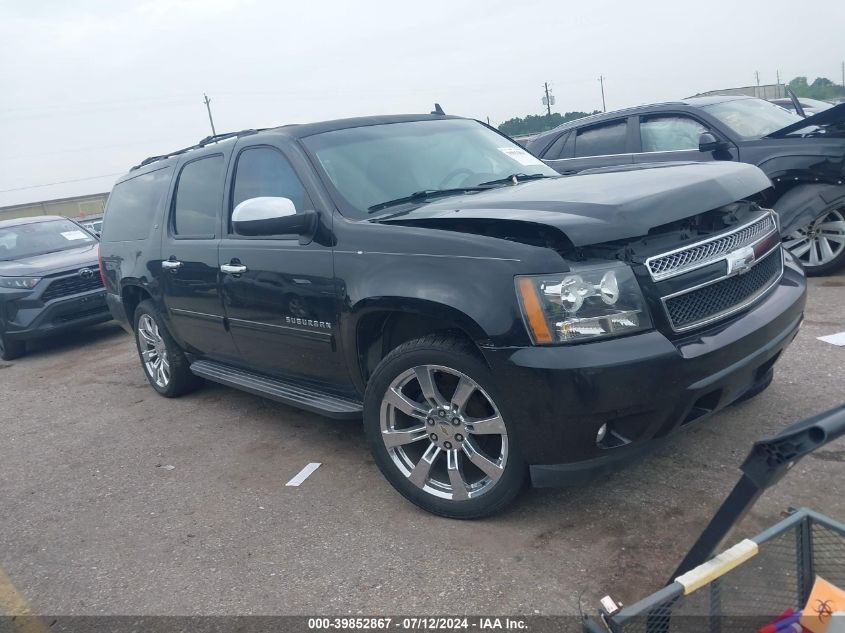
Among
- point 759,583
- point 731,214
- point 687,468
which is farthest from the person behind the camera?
point 687,468

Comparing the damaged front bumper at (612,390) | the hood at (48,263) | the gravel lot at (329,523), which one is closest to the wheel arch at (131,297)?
the gravel lot at (329,523)

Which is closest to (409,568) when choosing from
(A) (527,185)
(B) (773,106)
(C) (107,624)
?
(C) (107,624)

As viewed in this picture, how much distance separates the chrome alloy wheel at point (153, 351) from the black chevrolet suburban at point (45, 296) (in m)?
2.80

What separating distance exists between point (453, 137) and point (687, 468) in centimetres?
231

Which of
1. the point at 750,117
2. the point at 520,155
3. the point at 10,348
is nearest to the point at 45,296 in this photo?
the point at 10,348

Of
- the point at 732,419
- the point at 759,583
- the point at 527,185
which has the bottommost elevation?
the point at 732,419

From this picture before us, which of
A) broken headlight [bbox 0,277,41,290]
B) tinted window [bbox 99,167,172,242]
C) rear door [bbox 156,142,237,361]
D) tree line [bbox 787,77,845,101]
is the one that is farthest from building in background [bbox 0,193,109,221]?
rear door [bbox 156,142,237,361]

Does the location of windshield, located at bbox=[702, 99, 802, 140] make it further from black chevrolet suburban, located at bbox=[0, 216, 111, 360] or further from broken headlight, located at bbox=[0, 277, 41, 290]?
broken headlight, located at bbox=[0, 277, 41, 290]

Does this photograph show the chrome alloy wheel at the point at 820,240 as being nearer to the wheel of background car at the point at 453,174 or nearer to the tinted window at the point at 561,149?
the tinted window at the point at 561,149

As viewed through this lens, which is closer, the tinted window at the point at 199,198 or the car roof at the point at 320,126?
the car roof at the point at 320,126

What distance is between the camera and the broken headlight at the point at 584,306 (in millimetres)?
2736

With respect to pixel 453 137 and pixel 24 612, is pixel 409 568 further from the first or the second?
pixel 453 137

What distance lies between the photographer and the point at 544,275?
9.06 feet

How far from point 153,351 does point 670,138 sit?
5168 millimetres
